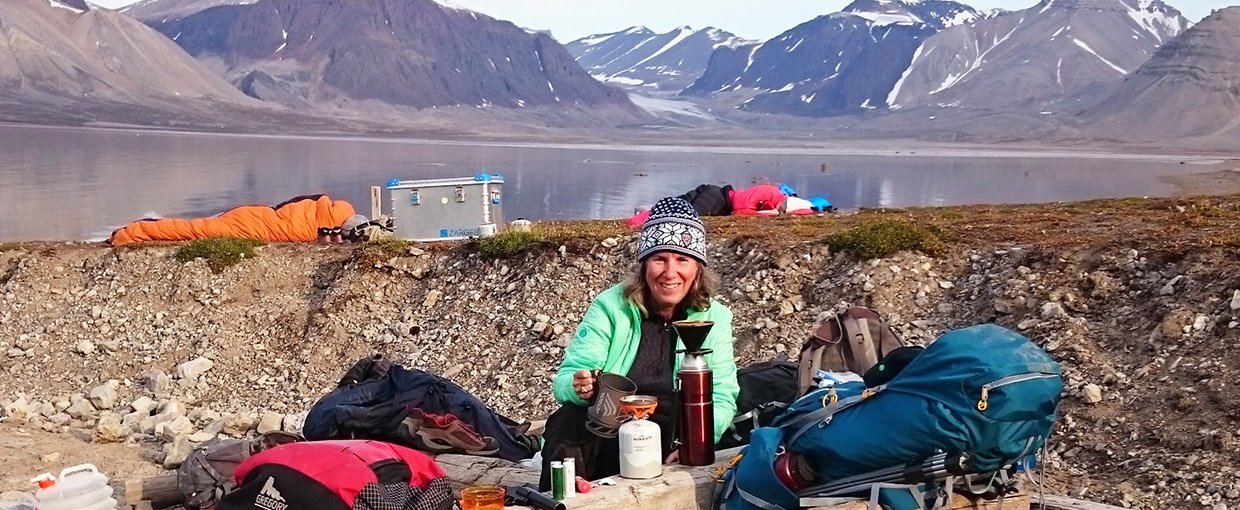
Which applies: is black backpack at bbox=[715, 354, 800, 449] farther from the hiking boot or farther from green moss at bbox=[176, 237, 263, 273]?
green moss at bbox=[176, 237, 263, 273]

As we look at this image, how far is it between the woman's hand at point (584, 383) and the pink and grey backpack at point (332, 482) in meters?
0.70

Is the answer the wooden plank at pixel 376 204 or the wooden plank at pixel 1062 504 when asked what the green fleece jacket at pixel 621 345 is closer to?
the wooden plank at pixel 1062 504

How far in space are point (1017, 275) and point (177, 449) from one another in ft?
22.3

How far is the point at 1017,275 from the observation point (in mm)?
10109

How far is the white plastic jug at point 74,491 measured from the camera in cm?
495

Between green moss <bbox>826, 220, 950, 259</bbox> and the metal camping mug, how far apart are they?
6.29 meters

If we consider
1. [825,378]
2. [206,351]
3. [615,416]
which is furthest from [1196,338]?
[206,351]

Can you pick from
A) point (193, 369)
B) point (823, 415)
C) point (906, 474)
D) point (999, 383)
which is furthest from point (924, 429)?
point (193, 369)

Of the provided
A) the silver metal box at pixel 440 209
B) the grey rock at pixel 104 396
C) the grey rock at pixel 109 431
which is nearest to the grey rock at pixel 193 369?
the grey rock at pixel 104 396

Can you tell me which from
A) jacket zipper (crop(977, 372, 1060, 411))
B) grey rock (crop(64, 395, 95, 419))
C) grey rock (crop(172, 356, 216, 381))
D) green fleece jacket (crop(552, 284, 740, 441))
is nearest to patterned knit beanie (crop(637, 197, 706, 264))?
green fleece jacket (crop(552, 284, 740, 441))

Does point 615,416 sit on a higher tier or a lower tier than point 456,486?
higher

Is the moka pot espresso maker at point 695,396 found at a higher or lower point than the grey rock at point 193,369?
higher

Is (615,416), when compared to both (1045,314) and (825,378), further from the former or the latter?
(1045,314)

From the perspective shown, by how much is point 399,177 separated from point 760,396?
133 feet
